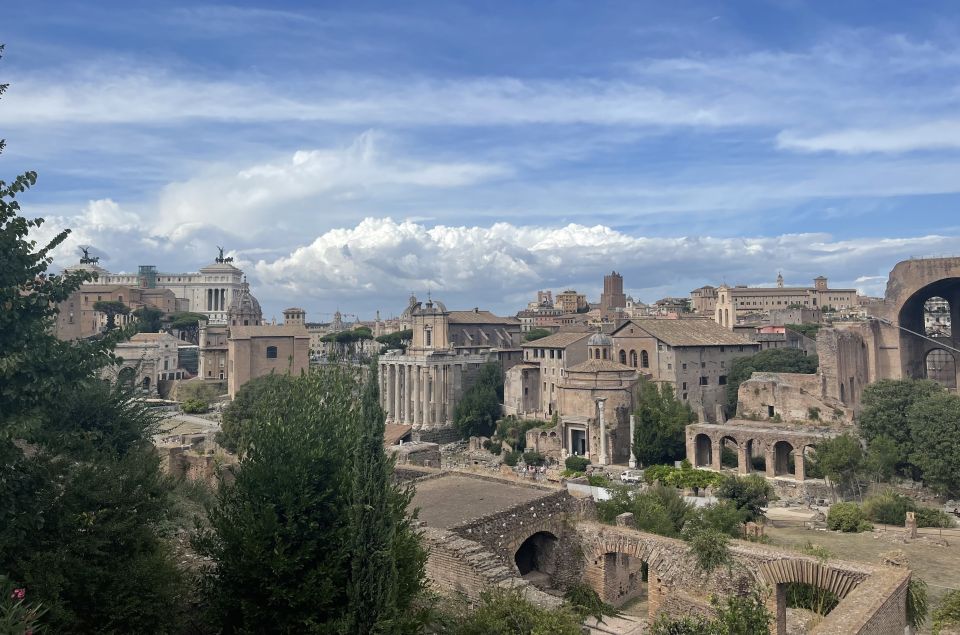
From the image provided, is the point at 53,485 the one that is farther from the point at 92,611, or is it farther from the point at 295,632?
the point at 295,632

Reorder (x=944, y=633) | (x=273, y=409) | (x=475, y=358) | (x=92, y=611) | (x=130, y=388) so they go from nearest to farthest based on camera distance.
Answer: (x=92, y=611), (x=273, y=409), (x=944, y=633), (x=130, y=388), (x=475, y=358)

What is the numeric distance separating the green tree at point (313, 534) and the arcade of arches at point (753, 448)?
35.2m

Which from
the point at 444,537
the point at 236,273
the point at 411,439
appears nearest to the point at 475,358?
the point at 411,439

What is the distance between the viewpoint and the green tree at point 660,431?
46656 mm

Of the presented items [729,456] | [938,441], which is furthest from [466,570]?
[729,456]

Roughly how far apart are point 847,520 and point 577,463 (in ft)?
67.2

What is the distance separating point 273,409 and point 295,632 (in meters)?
3.80

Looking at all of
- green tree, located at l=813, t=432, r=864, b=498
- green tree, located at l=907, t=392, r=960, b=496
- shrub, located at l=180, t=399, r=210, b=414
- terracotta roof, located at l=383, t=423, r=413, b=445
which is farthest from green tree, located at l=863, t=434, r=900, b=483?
shrub, located at l=180, t=399, r=210, b=414

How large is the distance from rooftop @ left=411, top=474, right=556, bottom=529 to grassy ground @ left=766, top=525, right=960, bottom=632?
8263 millimetres

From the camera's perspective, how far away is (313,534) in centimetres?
1126

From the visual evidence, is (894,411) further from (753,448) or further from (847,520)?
(847,520)

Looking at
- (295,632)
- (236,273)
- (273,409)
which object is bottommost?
(295,632)

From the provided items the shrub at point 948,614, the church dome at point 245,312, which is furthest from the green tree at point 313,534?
the church dome at point 245,312

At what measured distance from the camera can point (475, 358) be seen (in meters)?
69.0
